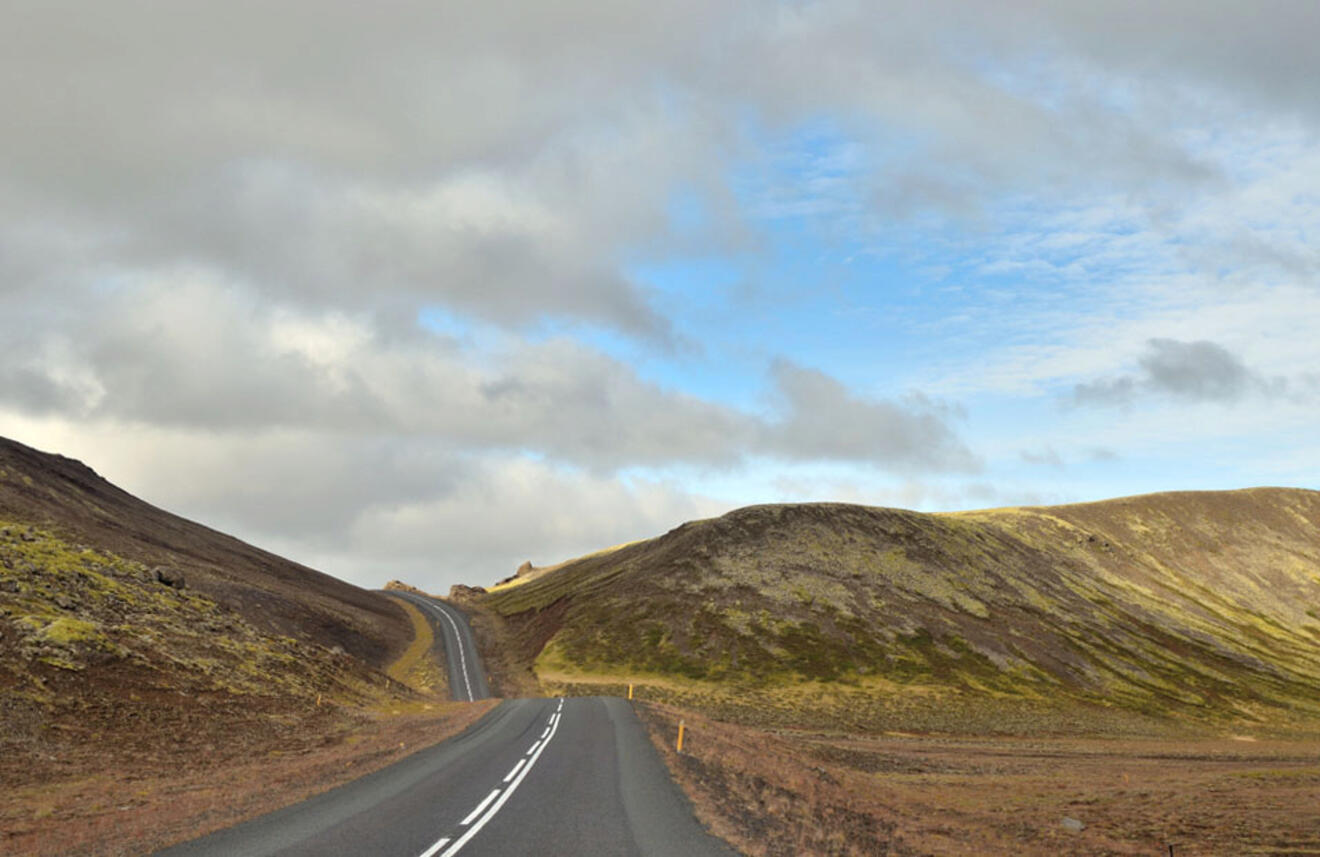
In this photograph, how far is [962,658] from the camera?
98.8 m

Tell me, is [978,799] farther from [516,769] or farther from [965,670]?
[965,670]

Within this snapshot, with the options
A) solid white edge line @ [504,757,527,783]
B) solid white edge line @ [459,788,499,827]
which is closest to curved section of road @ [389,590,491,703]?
solid white edge line @ [504,757,527,783]

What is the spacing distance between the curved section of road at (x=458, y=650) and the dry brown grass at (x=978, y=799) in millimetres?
33149

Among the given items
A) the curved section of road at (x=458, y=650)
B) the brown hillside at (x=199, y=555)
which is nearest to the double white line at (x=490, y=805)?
the curved section of road at (x=458, y=650)

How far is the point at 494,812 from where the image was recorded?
17.9 metres

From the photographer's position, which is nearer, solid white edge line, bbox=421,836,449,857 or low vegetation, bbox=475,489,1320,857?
solid white edge line, bbox=421,836,449,857

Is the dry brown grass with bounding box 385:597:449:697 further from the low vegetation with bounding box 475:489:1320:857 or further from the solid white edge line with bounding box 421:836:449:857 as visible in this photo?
the solid white edge line with bounding box 421:836:449:857

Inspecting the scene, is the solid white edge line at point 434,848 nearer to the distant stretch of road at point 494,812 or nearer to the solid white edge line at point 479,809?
the distant stretch of road at point 494,812

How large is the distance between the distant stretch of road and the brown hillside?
4833 centimetres

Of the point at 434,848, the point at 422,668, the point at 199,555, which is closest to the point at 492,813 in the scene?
the point at 434,848

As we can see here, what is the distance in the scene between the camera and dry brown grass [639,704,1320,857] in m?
20.8

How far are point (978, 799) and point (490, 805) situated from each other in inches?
977

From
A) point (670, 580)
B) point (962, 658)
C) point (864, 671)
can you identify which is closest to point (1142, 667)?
point (962, 658)

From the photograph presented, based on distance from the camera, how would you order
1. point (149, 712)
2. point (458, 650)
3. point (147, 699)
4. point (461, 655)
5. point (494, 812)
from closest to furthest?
point (494, 812)
point (149, 712)
point (147, 699)
point (461, 655)
point (458, 650)
